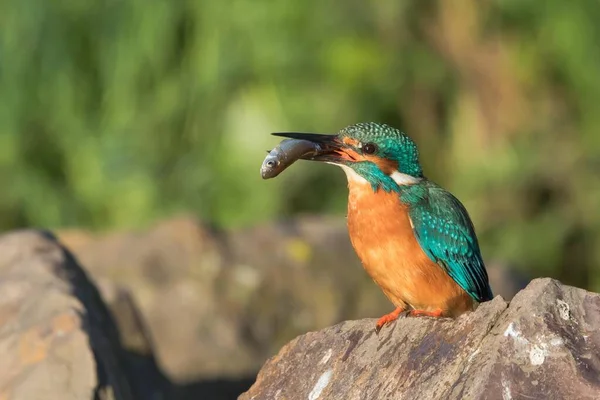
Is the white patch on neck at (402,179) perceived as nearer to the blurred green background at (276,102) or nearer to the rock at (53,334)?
the rock at (53,334)

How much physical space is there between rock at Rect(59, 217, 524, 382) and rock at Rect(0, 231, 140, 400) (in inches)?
72.2

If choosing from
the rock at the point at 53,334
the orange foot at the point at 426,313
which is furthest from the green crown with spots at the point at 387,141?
the rock at the point at 53,334

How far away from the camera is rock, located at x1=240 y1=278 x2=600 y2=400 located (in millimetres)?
3283

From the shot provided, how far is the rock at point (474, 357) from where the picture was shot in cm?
328

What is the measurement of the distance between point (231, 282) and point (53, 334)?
10.0 ft

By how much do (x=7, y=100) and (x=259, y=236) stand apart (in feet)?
10.6

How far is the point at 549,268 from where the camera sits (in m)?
9.52

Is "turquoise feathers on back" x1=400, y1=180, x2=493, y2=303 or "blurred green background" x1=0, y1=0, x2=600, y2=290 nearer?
"turquoise feathers on back" x1=400, y1=180, x2=493, y2=303

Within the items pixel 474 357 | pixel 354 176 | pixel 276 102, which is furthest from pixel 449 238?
pixel 276 102

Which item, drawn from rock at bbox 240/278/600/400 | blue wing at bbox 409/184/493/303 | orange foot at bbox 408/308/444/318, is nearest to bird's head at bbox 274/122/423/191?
blue wing at bbox 409/184/493/303

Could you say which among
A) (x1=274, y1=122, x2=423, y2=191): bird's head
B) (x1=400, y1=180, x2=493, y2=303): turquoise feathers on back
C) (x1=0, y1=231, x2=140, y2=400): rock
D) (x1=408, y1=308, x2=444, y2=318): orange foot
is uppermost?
(x1=274, y1=122, x2=423, y2=191): bird's head

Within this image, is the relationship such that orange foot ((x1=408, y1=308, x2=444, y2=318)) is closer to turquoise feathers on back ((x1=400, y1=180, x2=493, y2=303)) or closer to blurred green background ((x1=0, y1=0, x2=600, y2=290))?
turquoise feathers on back ((x1=400, y1=180, x2=493, y2=303))

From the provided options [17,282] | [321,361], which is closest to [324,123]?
[17,282]

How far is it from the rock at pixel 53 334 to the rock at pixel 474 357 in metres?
0.65
